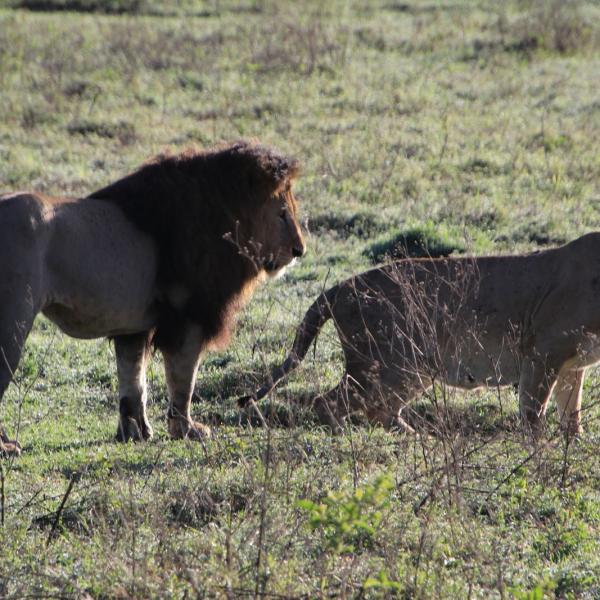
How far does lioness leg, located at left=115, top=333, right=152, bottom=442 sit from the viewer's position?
275 inches

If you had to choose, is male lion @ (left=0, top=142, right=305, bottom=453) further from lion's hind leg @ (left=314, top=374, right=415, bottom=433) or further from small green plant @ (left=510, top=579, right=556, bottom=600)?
small green plant @ (left=510, top=579, right=556, bottom=600)

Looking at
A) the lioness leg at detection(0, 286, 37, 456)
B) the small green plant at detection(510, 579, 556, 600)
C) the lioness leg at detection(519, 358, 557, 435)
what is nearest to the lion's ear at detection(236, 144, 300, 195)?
the lioness leg at detection(0, 286, 37, 456)

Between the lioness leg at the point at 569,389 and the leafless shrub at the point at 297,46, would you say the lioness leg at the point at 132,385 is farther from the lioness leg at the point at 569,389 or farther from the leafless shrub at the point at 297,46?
the leafless shrub at the point at 297,46

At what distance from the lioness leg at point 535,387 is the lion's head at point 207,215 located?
1549mm

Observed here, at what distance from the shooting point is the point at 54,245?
6.25 meters

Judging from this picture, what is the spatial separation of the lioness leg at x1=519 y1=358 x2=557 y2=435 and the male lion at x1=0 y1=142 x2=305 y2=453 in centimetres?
145

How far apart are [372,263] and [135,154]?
4.07m

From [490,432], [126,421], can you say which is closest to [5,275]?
[126,421]

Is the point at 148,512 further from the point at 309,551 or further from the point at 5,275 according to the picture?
the point at 5,275

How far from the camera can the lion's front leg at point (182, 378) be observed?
22.6ft

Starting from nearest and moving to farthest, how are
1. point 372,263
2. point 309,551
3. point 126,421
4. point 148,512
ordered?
1. point 309,551
2. point 148,512
3. point 126,421
4. point 372,263

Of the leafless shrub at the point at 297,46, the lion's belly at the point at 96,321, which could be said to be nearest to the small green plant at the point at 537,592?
the lion's belly at the point at 96,321

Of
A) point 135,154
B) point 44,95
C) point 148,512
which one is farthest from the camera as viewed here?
point 44,95

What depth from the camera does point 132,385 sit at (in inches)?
276
